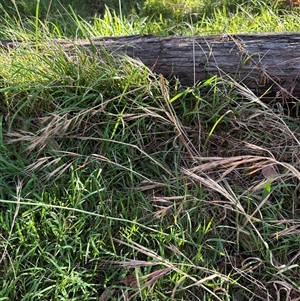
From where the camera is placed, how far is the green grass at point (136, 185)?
1.85 meters

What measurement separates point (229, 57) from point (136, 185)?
82 centimetres

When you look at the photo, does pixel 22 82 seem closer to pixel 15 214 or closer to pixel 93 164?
pixel 93 164

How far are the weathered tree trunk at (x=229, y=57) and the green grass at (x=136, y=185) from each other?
83 mm

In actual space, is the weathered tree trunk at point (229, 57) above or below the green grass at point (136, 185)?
above

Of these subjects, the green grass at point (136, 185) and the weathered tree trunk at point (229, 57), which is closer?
the green grass at point (136, 185)

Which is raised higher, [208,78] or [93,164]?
[208,78]

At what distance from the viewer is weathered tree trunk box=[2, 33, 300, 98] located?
2.37 m

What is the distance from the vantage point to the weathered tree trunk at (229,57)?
237 centimetres

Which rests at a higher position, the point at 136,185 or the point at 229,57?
the point at 229,57

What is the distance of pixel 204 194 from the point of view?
2090mm

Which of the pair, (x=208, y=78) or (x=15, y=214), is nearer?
(x=15, y=214)

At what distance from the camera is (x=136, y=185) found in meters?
2.15

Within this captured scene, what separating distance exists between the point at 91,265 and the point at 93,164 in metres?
0.47

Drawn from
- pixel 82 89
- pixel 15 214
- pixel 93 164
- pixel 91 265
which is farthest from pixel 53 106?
pixel 91 265
